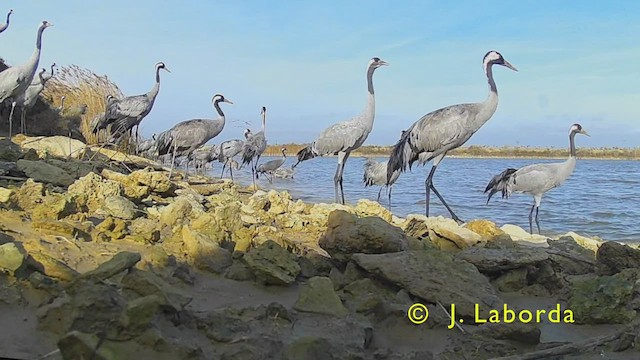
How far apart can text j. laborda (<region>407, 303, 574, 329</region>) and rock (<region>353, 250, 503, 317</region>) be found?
0.13 feet

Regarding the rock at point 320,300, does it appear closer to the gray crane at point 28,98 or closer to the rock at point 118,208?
the rock at point 118,208

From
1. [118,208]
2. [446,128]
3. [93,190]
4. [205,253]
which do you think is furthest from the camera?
[446,128]

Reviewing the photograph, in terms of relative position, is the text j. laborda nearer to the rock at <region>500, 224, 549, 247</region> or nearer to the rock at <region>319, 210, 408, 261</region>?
the rock at <region>319, 210, 408, 261</region>

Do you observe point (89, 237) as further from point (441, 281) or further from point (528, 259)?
point (528, 259)

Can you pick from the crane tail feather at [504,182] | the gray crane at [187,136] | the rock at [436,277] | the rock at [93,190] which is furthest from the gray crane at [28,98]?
the rock at [436,277]

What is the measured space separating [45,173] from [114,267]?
2954 mm

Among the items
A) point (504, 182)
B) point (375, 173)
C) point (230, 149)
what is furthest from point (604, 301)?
point (230, 149)

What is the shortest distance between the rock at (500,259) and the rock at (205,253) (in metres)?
1.53

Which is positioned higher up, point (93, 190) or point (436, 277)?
point (93, 190)

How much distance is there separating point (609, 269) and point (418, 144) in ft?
15.8

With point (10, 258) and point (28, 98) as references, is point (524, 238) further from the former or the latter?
point (28, 98)

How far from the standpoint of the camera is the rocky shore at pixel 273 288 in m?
2.51

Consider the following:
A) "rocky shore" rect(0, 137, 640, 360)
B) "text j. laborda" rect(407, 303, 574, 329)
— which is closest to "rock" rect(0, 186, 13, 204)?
"rocky shore" rect(0, 137, 640, 360)

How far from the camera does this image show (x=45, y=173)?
214 inches
